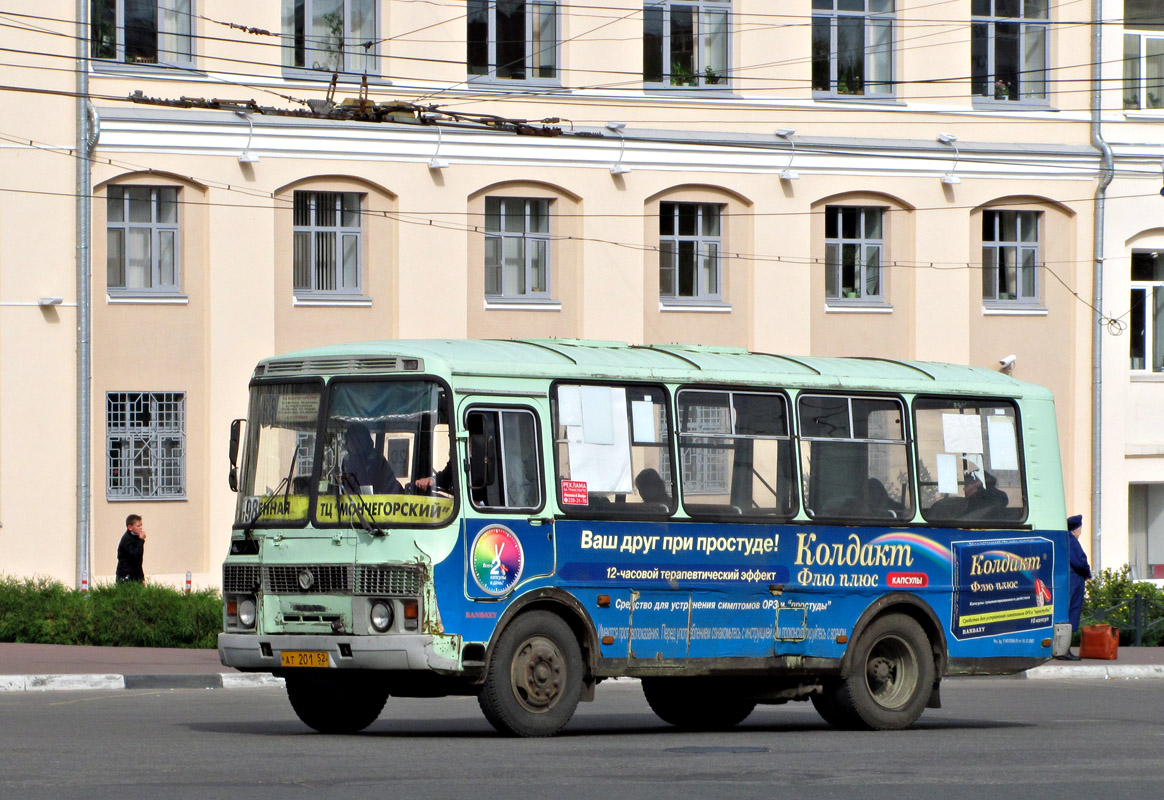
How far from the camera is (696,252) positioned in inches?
1281

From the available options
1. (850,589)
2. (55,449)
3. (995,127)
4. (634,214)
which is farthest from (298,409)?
(995,127)

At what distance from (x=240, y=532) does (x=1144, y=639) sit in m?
16.3

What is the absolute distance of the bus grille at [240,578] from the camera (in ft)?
45.3

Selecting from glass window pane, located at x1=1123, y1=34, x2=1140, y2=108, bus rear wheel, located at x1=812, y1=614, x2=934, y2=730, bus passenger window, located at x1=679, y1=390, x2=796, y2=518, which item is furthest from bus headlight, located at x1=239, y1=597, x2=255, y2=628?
glass window pane, located at x1=1123, y1=34, x2=1140, y2=108

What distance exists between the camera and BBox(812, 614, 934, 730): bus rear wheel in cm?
1529

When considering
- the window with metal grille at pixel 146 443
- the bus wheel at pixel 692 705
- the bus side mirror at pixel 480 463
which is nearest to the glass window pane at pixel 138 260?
the window with metal grille at pixel 146 443

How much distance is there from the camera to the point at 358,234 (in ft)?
101

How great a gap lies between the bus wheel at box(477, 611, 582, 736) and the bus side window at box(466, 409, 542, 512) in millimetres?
819

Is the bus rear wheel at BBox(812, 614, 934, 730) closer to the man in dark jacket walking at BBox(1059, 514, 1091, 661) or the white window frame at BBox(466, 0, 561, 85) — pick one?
the man in dark jacket walking at BBox(1059, 514, 1091, 661)

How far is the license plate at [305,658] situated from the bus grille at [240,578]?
0.60 meters

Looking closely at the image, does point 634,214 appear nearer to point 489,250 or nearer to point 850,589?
point 489,250

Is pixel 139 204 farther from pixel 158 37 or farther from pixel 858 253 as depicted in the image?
pixel 858 253

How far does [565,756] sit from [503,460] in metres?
2.34

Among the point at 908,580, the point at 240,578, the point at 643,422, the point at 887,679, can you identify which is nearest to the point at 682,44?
the point at 908,580
